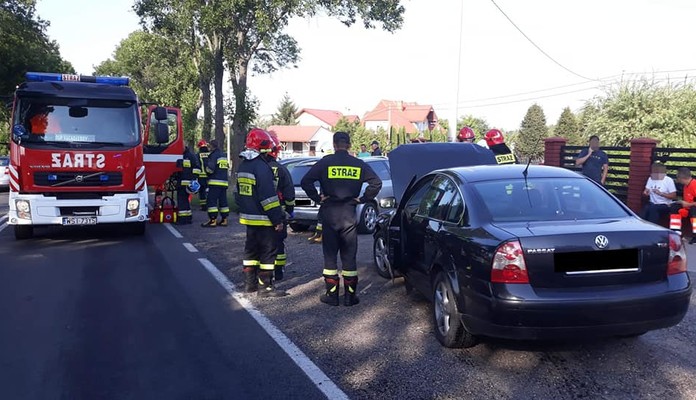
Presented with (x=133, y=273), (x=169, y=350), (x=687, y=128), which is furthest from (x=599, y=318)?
(x=687, y=128)

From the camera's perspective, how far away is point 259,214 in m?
6.84

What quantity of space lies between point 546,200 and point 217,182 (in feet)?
29.7

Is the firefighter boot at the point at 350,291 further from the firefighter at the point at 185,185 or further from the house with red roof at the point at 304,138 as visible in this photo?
the house with red roof at the point at 304,138

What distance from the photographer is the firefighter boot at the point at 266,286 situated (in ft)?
22.8

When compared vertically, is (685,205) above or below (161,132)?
below

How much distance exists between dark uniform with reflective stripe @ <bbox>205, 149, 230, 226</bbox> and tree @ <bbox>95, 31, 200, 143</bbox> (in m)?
18.0

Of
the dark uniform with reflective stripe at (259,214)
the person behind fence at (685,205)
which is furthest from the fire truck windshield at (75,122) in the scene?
the person behind fence at (685,205)

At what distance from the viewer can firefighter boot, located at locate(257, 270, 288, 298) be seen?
6949 millimetres

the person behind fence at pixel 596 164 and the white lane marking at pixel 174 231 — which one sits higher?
the person behind fence at pixel 596 164

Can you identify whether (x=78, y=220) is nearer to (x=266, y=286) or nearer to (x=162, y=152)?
(x=162, y=152)

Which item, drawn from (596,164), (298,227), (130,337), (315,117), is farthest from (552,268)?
(315,117)

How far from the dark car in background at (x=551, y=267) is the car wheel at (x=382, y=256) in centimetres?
217

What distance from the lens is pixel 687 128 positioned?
23.0 m

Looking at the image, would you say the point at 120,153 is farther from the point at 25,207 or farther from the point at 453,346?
the point at 453,346
